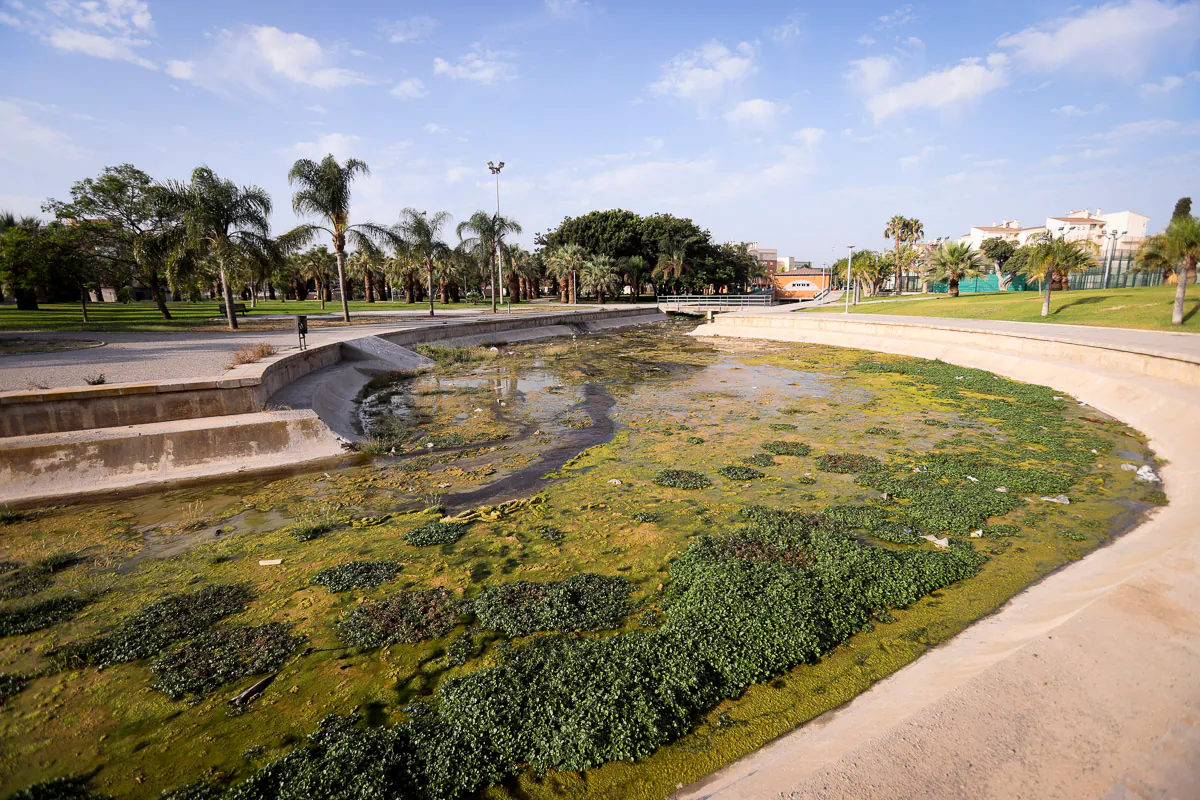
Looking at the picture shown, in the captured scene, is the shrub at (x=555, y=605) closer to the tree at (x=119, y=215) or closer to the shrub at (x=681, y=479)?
the shrub at (x=681, y=479)

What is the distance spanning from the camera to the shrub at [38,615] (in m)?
4.88

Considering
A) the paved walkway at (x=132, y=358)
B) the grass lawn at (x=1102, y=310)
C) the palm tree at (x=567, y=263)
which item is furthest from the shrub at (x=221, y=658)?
the palm tree at (x=567, y=263)

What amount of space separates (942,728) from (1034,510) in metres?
5.67

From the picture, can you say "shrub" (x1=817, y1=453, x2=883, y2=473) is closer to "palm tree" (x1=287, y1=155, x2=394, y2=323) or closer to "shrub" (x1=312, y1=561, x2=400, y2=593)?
"shrub" (x1=312, y1=561, x2=400, y2=593)

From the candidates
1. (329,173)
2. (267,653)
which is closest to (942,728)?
(267,653)

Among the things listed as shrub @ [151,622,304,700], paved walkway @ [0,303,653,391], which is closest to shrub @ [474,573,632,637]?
shrub @ [151,622,304,700]

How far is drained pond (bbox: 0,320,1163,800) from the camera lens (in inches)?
140

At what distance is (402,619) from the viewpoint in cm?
504

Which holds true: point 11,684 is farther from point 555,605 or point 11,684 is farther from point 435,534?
point 555,605

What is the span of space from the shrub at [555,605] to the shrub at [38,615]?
3907 mm

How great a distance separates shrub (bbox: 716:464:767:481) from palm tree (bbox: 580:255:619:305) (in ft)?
178

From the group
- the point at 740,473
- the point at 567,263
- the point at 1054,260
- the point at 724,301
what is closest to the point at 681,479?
the point at 740,473

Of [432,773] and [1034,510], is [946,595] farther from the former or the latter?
[432,773]

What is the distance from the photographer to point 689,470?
9.28 metres
